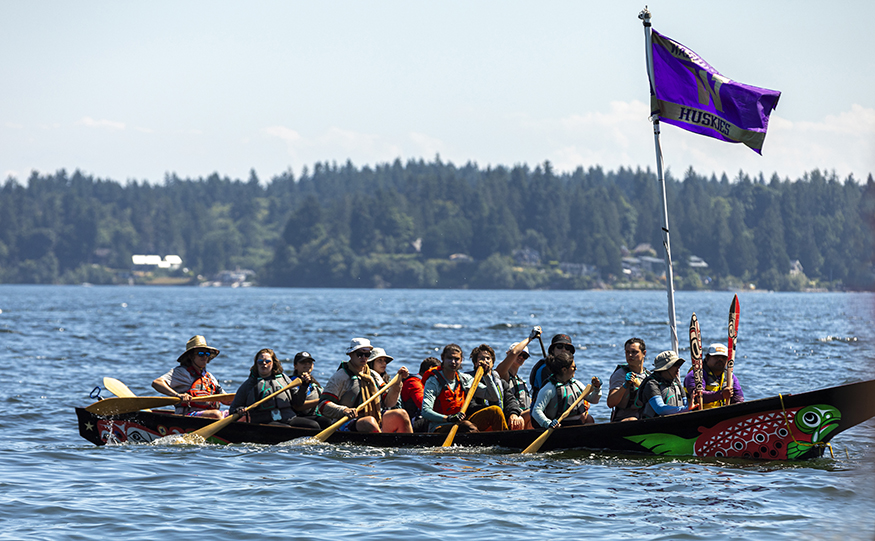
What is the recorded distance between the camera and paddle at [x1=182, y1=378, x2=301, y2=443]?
13.5 meters

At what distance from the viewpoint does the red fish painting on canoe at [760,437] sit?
11.5m

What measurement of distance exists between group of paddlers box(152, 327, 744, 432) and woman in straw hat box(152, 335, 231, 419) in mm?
16

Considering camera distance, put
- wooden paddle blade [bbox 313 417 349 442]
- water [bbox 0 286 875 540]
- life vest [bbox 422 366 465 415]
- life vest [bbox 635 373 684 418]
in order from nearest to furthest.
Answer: water [bbox 0 286 875 540] → life vest [bbox 635 373 684 418] → life vest [bbox 422 366 465 415] → wooden paddle blade [bbox 313 417 349 442]

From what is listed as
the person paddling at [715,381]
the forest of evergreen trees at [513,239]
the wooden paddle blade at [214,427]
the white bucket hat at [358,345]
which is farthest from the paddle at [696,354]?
the forest of evergreen trees at [513,239]

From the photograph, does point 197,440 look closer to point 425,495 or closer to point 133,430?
point 133,430

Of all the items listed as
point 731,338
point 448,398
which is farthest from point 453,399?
point 731,338

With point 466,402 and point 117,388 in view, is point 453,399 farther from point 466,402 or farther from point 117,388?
point 117,388

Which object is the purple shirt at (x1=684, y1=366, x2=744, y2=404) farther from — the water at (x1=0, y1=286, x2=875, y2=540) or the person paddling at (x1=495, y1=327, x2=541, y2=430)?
the person paddling at (x1=495, y1=327, x2=541, y2=430)

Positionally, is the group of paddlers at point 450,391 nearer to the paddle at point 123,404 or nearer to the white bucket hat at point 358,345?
the white bucket hat at point 358,345

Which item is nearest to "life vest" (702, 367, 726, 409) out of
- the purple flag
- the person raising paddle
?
the purple flag

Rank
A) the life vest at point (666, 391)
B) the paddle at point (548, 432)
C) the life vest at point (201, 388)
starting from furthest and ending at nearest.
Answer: the life vest at point (201, 388), the paddle at point (548, 432), the life vest at point (666, 391)

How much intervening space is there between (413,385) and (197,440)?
11.1ft

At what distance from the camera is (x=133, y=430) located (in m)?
→ 14.4

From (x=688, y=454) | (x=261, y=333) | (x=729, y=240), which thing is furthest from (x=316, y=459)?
(x=729, y=240)
